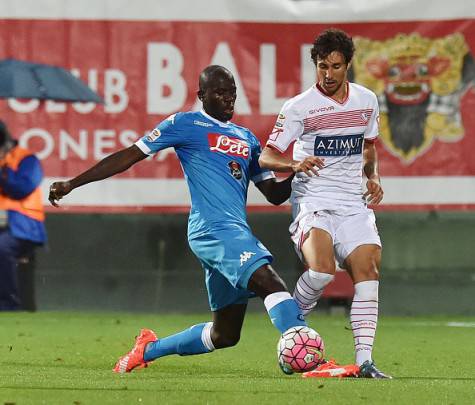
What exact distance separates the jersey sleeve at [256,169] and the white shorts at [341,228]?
297 mm

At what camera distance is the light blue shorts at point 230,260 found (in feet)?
25.7

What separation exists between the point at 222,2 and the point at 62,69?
180 cm

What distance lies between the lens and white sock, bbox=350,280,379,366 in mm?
8242

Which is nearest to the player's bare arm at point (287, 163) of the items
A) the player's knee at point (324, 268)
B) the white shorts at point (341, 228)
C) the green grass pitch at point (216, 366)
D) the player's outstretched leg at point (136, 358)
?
the white shorts at point (341, 228)

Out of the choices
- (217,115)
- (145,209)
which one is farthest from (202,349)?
(145,209)

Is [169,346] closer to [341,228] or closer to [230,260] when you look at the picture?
[230,260]

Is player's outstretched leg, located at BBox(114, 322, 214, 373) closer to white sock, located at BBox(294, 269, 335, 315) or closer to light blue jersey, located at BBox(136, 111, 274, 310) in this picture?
light blue jersey, located at BBox(136, 111, 274, 310)

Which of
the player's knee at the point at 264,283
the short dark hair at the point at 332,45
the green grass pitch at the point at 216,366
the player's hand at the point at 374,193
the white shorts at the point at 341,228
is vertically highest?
the short dark hair at the point at 332,45

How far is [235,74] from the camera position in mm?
14641

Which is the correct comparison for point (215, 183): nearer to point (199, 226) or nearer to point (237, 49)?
point (199, 226)

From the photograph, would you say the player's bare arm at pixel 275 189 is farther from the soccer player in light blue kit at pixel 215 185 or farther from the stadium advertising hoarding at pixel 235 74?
the stadium advertising hoarding at pixel 235 74

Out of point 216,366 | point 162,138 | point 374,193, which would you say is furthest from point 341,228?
point 216,366

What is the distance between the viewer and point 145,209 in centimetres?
1463

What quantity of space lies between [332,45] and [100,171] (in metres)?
1.57
